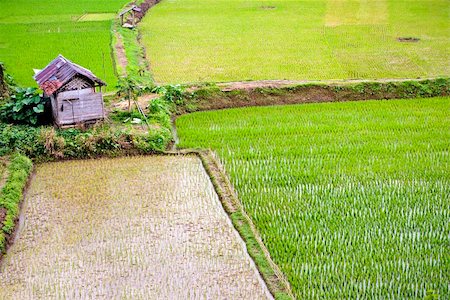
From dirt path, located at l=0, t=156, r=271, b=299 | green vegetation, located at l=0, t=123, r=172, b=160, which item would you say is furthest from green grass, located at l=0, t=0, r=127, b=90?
dirt path, located at l=0, t=156, r=271, b=299

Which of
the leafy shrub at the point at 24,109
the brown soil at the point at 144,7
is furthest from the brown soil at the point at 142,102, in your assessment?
the brown soil at the point at 144,7

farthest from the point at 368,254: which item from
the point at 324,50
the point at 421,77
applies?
the point at 324,50

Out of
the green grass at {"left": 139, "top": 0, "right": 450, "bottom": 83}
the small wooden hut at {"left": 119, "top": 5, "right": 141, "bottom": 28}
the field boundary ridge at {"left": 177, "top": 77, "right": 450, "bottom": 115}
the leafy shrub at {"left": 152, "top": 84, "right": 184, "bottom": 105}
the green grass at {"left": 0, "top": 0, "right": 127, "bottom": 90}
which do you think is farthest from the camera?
the small wooden hut at {"left": 119, "top": 5, "right": 141, "bottom": 28}

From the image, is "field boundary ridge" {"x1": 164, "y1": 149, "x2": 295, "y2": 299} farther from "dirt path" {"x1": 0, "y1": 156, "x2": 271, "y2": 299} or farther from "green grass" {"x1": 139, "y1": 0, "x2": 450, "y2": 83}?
"green grass" {"x1": 139, "y1": 0, "x2": 450, "y2": 83}

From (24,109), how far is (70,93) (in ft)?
3.11

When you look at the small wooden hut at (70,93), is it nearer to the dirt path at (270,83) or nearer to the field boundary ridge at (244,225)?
the field boundary ridge at (244,225)

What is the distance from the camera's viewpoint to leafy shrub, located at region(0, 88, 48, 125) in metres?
11.5

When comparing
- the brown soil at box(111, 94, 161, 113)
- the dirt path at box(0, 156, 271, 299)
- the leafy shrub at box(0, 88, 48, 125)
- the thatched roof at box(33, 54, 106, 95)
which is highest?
the thatched roof at box(33, 54, 106, 95)

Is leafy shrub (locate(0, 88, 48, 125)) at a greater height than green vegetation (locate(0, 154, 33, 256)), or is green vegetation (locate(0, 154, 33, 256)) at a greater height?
leafy shrub (locate(0, 88, 48, 125))

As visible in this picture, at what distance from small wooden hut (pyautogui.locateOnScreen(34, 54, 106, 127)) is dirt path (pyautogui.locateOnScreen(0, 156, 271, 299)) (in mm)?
946

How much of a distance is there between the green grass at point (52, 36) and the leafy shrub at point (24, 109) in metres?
2.21

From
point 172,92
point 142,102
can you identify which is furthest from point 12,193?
point 172,92

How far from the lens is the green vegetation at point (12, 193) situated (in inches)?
346

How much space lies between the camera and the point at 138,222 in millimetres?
9141
